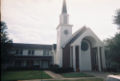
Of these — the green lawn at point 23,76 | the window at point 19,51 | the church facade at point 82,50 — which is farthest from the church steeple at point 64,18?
the window at point 19,51

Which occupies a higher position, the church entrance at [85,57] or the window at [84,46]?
the window at [84,46]

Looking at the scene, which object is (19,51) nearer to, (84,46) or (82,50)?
(82,50)

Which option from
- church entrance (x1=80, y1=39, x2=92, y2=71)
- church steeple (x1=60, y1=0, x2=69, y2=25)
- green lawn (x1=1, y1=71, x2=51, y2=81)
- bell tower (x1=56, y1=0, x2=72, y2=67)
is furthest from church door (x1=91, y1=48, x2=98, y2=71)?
green lawn (x1=1, y1=71, x2=51, y2=81)

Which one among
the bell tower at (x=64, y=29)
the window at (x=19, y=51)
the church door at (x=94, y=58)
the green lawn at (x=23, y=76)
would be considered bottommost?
the green lawn at (x=23, y=76)

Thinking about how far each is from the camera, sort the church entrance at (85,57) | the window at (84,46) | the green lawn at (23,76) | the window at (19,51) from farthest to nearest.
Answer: the window at (19,51) < the window at (84,46) < the church entrance at (85,57) < the green lawn at (23,76)

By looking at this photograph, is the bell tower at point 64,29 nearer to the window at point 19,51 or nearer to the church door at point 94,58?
the church door at point 94,58

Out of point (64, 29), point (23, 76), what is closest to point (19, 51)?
point (64, 29)

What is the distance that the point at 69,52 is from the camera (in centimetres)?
2212

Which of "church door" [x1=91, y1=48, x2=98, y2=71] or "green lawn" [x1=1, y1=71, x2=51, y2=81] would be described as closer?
"green lawn" [x1=1, y1=71, x2=51, y2=81]

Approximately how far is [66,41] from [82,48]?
3.99m

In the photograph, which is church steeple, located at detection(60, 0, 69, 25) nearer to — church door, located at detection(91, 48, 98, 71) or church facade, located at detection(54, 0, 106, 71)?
church facade, located at detection(54, 0, 106, 71)

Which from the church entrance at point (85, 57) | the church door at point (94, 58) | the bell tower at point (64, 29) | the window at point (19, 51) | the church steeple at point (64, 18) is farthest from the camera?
the window at point (19, 51)

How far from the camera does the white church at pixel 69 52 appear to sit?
20812 mm

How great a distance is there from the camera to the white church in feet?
68.3
